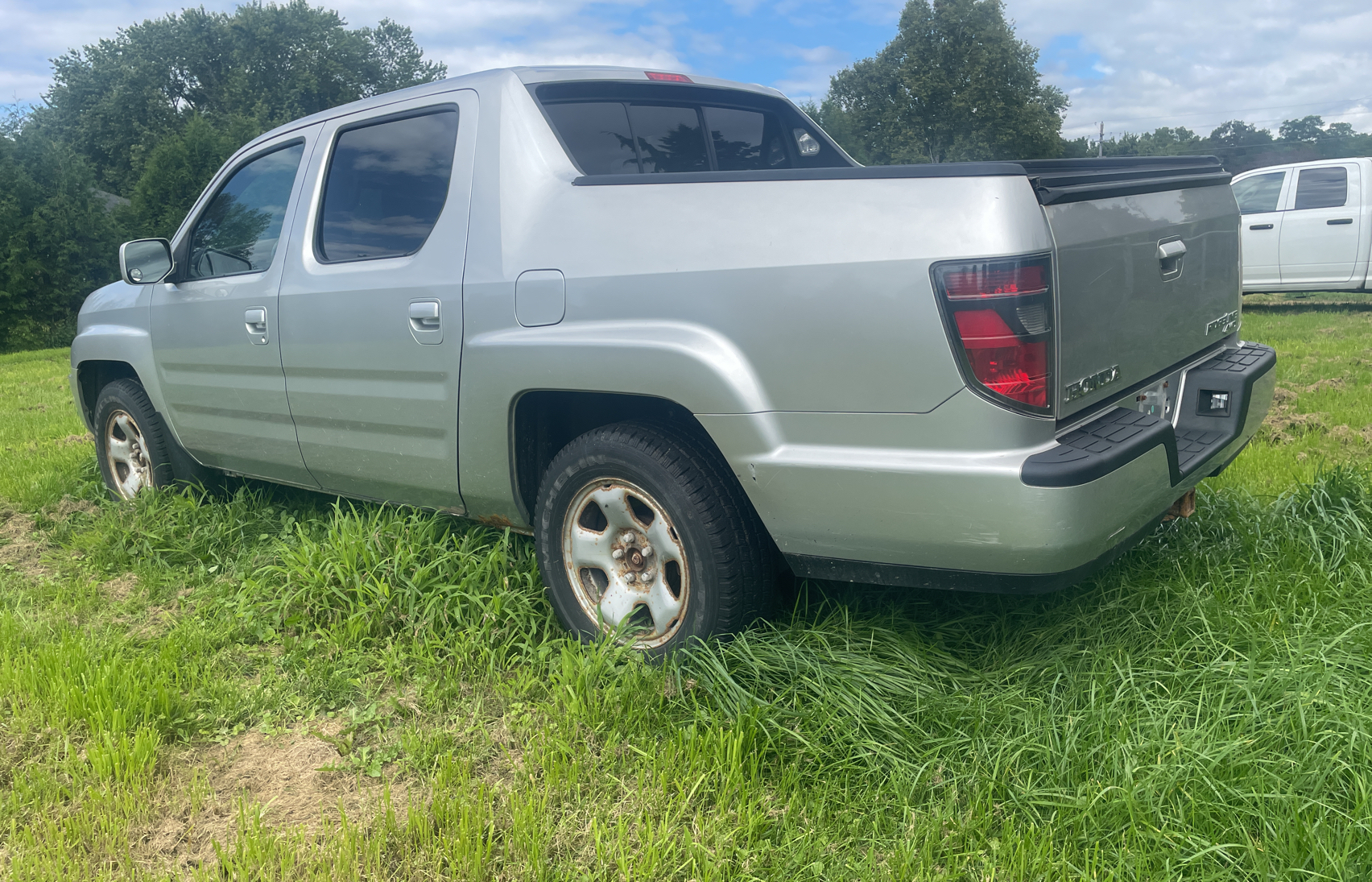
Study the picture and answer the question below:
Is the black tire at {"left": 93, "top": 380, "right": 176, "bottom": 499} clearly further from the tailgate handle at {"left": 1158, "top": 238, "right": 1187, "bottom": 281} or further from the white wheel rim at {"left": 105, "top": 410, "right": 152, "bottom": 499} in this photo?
the tailgate handle at {"left": 1158, "top": 238, "right": 1187, "bottom": 281}

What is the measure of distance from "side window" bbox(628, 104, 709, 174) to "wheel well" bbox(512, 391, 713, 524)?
894 mm

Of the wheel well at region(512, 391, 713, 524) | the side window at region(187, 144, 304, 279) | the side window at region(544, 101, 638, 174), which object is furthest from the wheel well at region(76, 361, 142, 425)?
the side window at region(544, 101, 638, 174)

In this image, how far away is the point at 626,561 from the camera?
308cm

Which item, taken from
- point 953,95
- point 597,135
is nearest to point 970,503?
point 597,135

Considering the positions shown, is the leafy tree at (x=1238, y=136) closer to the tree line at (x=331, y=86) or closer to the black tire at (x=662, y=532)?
the tree line at (x=331, y=86)

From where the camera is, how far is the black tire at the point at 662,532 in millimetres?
→ 2799

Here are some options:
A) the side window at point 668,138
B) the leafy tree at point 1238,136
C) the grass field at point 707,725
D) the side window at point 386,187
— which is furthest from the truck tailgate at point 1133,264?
the leafy tree at point 1238,136

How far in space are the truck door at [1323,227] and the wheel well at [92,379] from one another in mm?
12455

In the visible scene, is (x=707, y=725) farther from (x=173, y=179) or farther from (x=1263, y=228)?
(x=173, y=179)

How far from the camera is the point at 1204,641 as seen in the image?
2.72m

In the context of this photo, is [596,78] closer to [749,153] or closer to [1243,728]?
[749,153]

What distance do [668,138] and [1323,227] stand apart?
11.1 meters

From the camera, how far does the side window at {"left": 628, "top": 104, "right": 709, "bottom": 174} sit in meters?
3.60

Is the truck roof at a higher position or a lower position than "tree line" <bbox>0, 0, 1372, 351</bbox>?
lower
